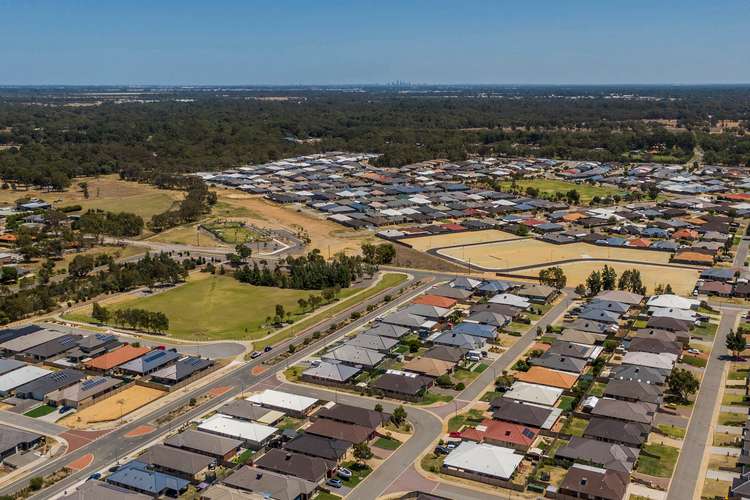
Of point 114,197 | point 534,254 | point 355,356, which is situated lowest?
point 355,356

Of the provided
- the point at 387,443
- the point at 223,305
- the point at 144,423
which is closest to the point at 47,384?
the point at 144,423

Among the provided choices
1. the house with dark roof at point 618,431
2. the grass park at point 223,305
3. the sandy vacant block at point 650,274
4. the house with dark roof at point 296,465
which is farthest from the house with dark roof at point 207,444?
the sandy vacant block at point 650,274

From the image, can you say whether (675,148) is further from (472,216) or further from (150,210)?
(150,210)

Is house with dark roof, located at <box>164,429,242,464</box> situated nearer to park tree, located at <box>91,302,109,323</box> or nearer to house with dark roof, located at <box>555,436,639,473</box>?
house with dark roof, located at <box>555,436,639,473</box>

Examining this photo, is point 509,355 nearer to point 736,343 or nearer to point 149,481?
point 736,343

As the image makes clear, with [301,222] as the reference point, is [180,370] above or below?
below

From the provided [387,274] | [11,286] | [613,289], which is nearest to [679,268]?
[613,289]
